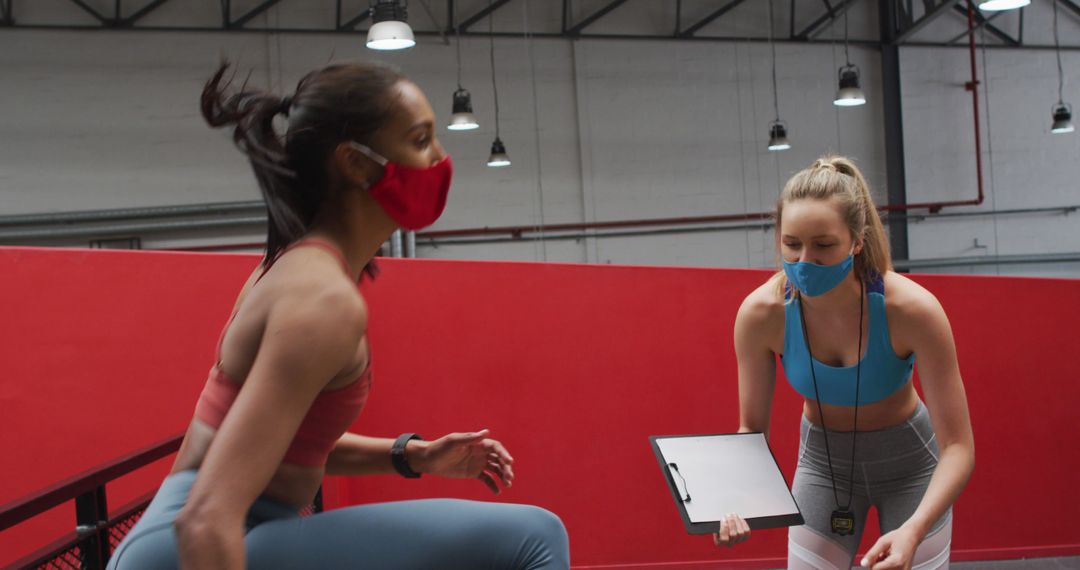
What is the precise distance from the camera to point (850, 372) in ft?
6.50

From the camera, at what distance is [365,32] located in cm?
1034

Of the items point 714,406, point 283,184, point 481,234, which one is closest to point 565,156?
point 481,234

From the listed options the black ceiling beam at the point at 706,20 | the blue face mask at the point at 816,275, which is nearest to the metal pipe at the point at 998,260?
the black ceiling beam at the point at 706,20

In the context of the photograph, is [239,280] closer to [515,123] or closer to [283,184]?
[283,184]

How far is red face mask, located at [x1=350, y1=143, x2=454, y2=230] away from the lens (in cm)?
102

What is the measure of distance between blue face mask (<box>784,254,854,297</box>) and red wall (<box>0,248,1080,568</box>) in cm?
193

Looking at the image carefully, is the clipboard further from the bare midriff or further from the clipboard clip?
the bare midriff

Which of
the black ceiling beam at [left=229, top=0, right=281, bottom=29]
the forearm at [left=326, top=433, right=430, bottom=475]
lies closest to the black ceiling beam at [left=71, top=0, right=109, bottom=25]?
the black ceiling beam at [left=229, top=0, right=281, bottom=29]

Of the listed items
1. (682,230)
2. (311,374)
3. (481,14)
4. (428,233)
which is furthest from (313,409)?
(682,230)

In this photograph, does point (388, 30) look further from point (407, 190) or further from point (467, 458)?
point (407, 190)

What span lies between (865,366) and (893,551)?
0.48 m

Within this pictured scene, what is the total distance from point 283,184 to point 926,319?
1.42 meters

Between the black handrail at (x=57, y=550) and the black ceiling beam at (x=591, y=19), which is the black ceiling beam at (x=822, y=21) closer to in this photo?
the black ceiling beam at (x=591, y=19)

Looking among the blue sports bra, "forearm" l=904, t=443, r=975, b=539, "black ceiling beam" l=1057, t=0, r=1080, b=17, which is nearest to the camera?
"forearm" l=904, t=443, r=975, b=539
